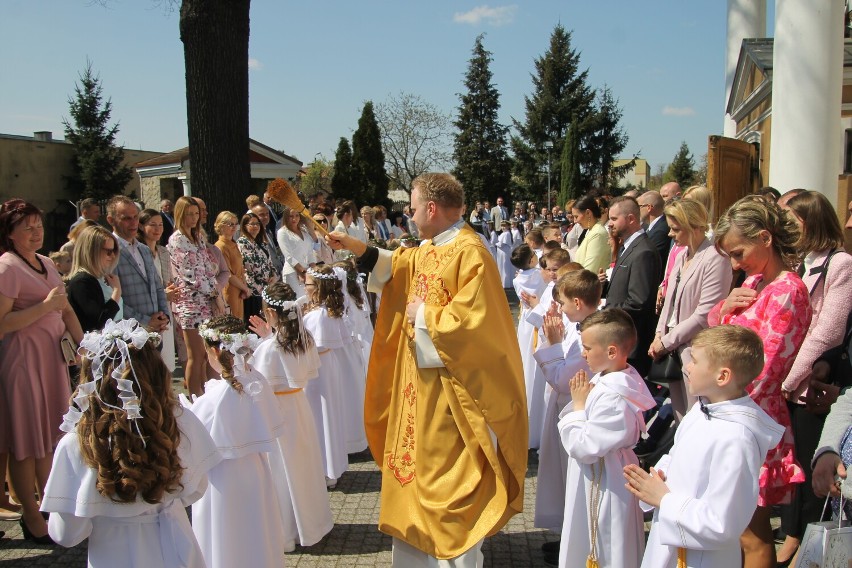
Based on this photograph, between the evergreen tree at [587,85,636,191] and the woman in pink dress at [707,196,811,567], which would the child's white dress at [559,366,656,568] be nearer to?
the woman in pink dress at [707,196,811,567]

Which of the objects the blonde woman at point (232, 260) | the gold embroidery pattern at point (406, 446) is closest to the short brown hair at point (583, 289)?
the gold embroidery pattern at point (406, 446)

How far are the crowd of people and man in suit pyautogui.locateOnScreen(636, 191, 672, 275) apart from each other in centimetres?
44

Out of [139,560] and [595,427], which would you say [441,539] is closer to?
[595,427]

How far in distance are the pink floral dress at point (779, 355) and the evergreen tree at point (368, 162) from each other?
3568 cm

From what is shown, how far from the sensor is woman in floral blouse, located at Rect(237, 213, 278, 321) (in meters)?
9.48

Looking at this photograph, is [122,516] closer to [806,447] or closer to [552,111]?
[806,447]

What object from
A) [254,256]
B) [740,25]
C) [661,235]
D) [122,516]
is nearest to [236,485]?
[122,516]

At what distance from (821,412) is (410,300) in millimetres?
2307

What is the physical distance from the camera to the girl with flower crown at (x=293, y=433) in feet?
15.7

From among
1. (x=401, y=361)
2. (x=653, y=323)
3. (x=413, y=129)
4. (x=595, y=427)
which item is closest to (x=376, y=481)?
(x=401, y=361)

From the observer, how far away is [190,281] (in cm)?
768

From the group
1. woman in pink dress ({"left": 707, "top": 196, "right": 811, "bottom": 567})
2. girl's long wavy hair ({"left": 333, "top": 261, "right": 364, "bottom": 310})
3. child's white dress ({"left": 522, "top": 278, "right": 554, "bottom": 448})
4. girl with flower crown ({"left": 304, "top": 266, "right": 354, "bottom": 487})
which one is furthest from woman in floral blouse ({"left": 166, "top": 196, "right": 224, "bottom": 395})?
woman in pink dress ({"left": 707, "top": 196, "right": 811, "bottom": 567})

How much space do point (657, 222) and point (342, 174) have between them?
33.3m

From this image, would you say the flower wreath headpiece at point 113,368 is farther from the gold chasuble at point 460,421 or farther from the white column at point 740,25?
the white column at point 740,25
